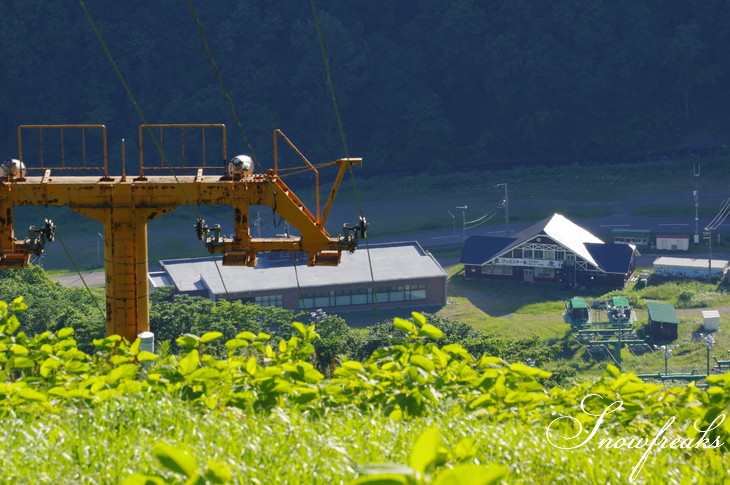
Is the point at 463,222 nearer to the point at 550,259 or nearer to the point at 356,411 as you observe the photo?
the point at 550,259

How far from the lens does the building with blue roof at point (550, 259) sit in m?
52.0

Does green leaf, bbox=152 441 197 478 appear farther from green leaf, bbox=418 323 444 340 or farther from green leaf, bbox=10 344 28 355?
green leaf, bbox=10 344 28 355

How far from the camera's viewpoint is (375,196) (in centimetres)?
7206

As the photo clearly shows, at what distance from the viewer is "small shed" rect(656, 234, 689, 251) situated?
5878cm

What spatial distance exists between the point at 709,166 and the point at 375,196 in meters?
23.3

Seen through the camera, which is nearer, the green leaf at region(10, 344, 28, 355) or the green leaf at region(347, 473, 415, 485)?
the green leaf at region(347, 473, 415, 485)

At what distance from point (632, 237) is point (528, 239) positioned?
9576mm

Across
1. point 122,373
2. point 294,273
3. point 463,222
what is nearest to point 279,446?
point 122,373

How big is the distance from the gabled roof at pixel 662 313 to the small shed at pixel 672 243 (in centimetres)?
1465

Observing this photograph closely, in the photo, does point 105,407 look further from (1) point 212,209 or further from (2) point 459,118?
(2) point 459,118

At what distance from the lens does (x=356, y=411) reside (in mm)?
9477

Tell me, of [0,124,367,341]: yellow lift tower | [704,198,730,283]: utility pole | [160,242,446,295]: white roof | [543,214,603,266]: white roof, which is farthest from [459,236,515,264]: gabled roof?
[0,124,367,341]: yellow lift tower

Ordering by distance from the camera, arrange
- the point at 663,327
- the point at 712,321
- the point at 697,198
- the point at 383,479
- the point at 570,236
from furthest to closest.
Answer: the point at 697,198
the point at 570,236
the point at 712,321
the point at 663,327
the point at 383,479

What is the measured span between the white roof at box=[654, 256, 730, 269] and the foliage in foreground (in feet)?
145
